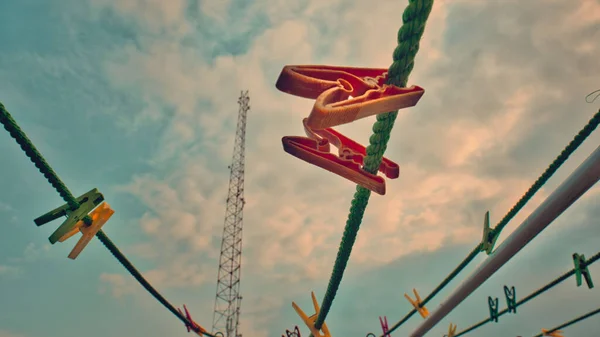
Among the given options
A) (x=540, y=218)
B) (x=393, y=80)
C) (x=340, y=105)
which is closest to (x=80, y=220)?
(x=340, y=105)

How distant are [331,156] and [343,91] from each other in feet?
2.31

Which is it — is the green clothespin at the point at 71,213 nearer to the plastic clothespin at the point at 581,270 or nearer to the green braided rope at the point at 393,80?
the green braided rope at the point at 393,80

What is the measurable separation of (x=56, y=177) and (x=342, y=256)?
4.19m

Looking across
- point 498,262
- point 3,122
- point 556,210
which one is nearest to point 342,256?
point 498,262

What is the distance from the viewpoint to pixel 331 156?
423cm

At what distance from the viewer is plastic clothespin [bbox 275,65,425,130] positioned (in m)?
3.54

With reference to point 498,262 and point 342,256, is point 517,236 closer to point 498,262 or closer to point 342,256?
point 498,262

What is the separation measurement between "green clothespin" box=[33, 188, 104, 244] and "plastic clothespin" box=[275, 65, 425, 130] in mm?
2506

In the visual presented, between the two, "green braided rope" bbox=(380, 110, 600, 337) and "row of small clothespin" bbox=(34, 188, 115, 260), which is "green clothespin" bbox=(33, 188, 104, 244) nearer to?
"row of small clothespin" bbox=(34, 188, 115, 260)

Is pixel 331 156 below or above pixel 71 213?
above

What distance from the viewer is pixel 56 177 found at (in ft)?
14.0

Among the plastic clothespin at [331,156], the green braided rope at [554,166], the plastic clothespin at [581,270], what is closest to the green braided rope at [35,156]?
the plastic clothespin at [331,156]

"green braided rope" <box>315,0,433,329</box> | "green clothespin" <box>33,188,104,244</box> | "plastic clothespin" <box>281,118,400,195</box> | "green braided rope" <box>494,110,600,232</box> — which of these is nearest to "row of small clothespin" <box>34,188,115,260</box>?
"green clothespin" <box>33,188,104,244</box>

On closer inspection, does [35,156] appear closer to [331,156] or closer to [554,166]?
[331,156]
